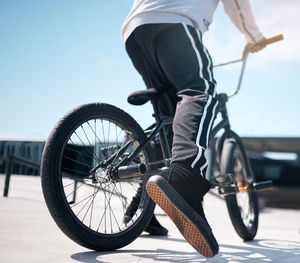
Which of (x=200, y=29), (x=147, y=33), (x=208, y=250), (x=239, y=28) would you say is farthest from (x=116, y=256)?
(x=239, y=28)

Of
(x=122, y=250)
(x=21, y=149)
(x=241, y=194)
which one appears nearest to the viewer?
(x=122, y=250)

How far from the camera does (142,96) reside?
6.13 feet

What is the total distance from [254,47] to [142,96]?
1211 mm

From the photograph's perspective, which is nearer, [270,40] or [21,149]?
[270,40]

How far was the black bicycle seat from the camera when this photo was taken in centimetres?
186

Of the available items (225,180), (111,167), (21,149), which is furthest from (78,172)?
(21,149)

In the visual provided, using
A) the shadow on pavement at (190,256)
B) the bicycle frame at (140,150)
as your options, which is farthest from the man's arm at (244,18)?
the shadow on pavement at (190,256)

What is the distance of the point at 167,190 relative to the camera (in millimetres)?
1370

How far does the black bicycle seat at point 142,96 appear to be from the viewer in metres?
1.86

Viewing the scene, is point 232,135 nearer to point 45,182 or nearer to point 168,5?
point 168,5

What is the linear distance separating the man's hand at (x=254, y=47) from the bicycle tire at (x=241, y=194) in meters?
0.65

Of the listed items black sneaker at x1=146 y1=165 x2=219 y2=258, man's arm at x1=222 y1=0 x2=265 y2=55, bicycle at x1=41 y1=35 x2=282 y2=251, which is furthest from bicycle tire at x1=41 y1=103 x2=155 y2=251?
man's arm at x1=222 y1=0 x2=265 y2=55

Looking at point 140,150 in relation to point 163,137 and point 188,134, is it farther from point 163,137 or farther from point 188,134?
point 188,134

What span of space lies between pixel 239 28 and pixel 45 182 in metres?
1.63
